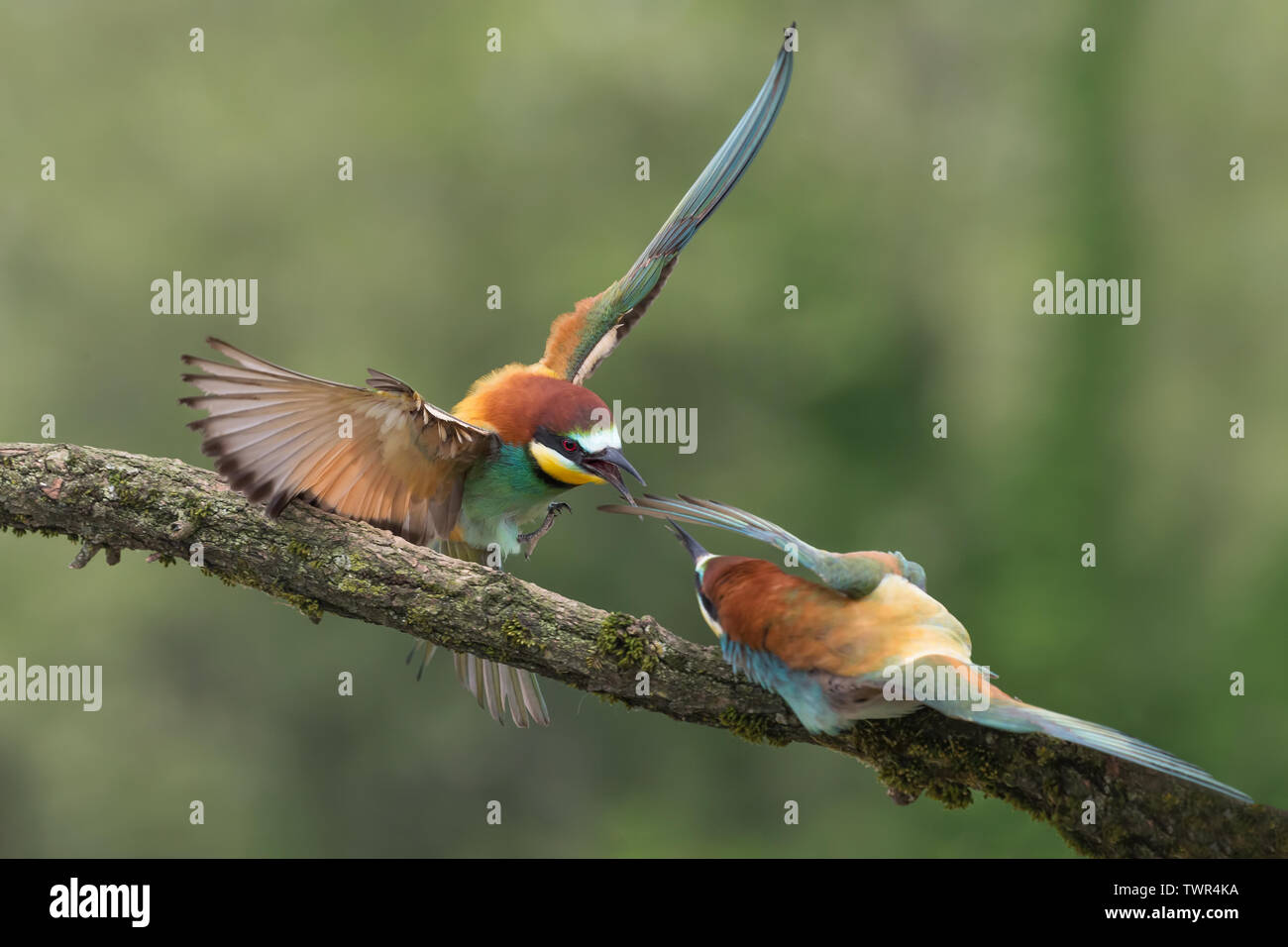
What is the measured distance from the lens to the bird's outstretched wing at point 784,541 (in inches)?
86.9

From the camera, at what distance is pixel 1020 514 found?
Answer: 21.1 ft

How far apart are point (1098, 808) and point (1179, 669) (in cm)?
439

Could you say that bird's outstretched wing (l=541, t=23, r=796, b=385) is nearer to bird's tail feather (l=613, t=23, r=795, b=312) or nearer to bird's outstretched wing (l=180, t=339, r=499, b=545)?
bird's tail feather (l=613, t=23, r=795, b=312)

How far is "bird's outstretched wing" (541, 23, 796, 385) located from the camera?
3.29 metres

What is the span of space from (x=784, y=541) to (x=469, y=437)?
82 centimetres

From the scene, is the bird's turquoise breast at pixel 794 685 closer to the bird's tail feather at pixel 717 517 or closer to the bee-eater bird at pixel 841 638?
the bee-eater bird at pixel 841 638

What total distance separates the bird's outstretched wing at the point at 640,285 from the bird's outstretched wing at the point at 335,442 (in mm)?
623

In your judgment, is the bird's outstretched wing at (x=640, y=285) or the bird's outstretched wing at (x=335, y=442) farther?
the bird's outstretched wing at (x=640, y=285)

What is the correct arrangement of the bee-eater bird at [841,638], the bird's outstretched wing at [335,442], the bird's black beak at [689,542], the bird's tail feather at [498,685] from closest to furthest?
1. the bee-eater bird at [841,638]
2. the bird's outstretched wing at [335,442]
3. the bird's black beak at [689,542]
4. the bird's tail feather at [498,685]

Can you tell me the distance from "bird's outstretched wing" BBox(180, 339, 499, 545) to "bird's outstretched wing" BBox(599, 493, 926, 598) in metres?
0.57

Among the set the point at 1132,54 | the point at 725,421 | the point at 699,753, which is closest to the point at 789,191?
the point at 725,421

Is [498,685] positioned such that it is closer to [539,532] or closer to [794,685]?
[539,532]

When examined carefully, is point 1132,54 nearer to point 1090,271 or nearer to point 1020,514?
point 1090,271

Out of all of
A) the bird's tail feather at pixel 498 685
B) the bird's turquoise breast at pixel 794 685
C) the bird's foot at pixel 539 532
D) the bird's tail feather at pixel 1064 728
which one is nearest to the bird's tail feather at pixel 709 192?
the bird's foot at pixel 539 532
